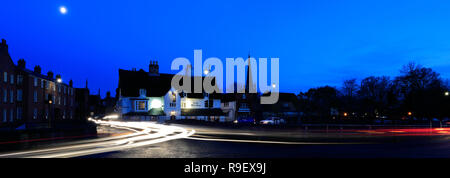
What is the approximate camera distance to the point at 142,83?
192 ft

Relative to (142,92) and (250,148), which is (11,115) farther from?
(250,148)

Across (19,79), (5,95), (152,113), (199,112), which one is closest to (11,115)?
(5,95)

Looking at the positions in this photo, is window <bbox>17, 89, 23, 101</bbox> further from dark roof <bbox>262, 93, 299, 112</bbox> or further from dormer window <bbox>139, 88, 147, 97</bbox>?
dark roof <bbox>262, 93, 299, 112</bbox>

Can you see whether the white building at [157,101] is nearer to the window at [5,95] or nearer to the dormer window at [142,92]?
the dormer window at [142,92]

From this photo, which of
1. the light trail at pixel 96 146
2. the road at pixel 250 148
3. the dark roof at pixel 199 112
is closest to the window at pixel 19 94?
the dark roof at pixel 199 112

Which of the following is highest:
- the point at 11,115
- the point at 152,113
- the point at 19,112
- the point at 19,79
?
the point at 19,79

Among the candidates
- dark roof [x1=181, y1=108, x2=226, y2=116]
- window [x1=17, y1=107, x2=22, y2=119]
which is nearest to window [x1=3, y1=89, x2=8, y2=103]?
window [x1=17, y1=107, x2=22, y2=119]

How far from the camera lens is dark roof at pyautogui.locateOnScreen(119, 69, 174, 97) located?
56438 millimetres

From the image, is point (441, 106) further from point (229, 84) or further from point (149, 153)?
point (149, 153)

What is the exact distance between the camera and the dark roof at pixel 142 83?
56.4m

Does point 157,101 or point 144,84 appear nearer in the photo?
point 157,101

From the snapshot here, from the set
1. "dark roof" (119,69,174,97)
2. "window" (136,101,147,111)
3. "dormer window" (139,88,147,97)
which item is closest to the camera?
"window" (136,101,147,111)
